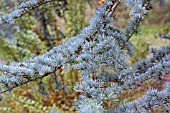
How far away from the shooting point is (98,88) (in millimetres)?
1076

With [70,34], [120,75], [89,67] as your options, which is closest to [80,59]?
[89,67]

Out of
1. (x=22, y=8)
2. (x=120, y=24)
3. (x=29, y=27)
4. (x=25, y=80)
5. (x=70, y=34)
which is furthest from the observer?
(x=120, y=24)

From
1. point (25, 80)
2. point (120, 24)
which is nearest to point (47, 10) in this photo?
point (25, 80)

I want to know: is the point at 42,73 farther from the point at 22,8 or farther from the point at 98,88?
the point at 22,8

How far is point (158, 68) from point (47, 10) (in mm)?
3106

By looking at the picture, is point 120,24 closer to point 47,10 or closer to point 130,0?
point 47,10

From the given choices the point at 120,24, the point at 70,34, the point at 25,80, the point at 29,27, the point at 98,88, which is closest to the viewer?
the point at 98,88

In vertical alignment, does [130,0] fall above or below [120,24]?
below

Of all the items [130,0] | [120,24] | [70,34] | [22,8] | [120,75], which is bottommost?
[120,75]

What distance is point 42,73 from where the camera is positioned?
1.13 metres

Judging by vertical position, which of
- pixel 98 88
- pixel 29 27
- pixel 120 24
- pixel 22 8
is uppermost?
pixel 120 24

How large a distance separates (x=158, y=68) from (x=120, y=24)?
28.8 feet

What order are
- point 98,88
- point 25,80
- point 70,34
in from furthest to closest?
point 70,34, point 25,80, point 98,88

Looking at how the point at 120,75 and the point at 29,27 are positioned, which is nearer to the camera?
the point at 120,75
